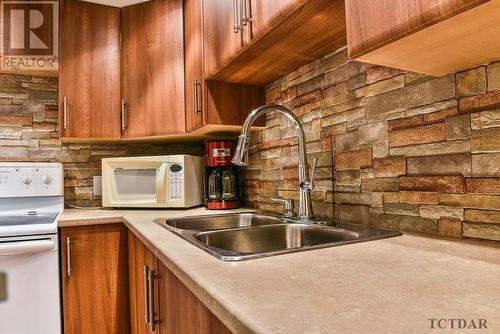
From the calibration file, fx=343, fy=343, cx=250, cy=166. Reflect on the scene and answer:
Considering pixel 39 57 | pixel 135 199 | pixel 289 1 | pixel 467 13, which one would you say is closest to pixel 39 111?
pixel 39 57

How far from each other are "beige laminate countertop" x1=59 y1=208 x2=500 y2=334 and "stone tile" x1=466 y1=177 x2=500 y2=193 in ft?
0.44

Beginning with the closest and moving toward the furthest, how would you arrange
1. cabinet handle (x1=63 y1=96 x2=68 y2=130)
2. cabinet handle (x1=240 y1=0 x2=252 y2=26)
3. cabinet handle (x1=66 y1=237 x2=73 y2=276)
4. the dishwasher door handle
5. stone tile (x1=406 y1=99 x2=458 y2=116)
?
stone tile (x1=406 y1=99 x2=458 y2=116) < cabinet handle (x1=240 y1=0 x2=252 y2=26) < the dishwasher door handle < cabinet handle (x1=66 y1=237 x2=73 y2=276) < cabinet handle (x1=63 y1=96 x2=68 y2=130)

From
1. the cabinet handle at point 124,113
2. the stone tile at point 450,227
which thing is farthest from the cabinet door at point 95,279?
the stone tile at point 450,227

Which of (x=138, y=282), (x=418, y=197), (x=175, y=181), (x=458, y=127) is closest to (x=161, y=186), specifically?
(x=175, y=181)

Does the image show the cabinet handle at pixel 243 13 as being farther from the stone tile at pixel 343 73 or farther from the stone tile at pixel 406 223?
the stone tile at pixel 406 223

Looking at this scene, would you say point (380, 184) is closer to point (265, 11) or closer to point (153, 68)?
point (265, 11)

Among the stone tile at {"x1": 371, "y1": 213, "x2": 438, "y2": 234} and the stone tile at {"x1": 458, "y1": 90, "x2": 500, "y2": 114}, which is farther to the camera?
the stone tile at {"x1": 371, "y1": 213, "x2": 438, "y2": 234}

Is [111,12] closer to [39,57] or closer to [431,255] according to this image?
[39,57]

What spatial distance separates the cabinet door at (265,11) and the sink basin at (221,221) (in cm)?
78

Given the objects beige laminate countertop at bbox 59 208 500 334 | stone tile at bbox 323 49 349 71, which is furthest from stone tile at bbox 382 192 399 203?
stone tile at bbox 323 49 349 71

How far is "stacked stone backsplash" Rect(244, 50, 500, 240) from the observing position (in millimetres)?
840

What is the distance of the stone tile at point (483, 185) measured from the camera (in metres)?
0.81

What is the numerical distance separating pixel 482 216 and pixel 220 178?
1351 millimetres

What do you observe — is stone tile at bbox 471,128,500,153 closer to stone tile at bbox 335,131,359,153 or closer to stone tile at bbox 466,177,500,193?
stone tile at bbox 466,177,500,193
